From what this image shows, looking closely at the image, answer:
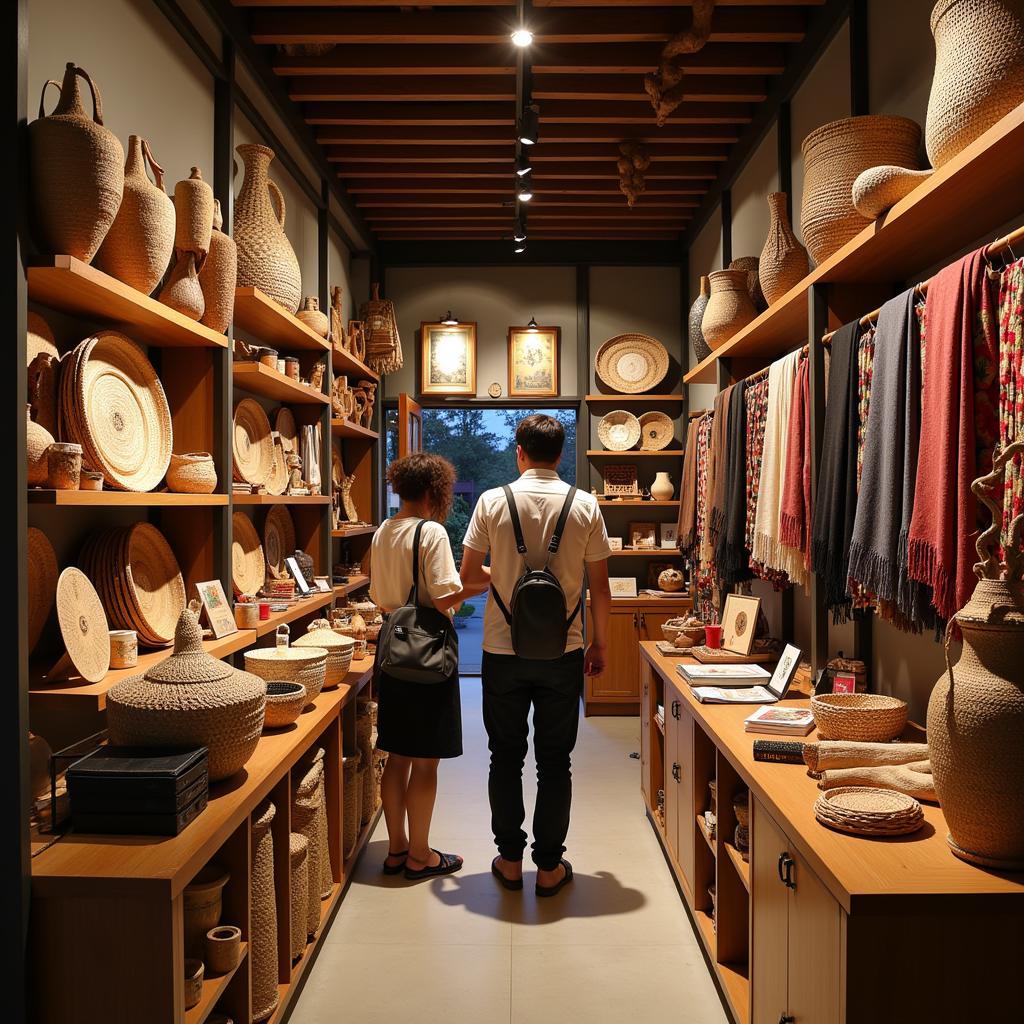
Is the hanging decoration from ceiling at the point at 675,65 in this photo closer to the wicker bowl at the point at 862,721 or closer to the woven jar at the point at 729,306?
the woven jar at the point at 729,306

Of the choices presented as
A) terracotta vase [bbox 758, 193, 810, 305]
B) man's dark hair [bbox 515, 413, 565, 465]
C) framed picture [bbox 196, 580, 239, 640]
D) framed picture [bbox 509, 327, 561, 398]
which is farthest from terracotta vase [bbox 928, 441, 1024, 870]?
framed picture [bbox 509, 327, 561, 398]

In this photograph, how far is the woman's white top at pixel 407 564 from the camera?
3150 mm

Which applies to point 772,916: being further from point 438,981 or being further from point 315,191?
point 315,191

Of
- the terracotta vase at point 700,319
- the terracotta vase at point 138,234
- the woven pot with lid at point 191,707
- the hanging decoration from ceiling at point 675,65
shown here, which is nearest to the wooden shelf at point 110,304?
the terracotta vase at point 138,234

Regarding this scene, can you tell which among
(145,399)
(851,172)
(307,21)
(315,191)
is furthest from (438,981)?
(315,191)

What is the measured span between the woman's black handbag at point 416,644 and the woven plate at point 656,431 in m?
3.75

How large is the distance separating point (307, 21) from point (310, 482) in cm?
201

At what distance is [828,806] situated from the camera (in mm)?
1721

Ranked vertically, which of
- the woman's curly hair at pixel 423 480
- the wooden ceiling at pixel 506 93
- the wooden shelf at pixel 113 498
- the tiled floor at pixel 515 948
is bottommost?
the tiled floor at pixel 515 948

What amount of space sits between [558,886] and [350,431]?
9.80ft

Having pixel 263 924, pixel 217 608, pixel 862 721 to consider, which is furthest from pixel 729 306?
pixel 263 924

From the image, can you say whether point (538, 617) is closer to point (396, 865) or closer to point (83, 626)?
point (396, 865)

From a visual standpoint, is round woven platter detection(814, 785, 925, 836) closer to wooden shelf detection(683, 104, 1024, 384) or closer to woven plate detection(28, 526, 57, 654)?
wooden shelf detection(683, 104, 1024, 384)

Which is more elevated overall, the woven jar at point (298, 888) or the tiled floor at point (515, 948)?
the woven jar at point (298, 888)
